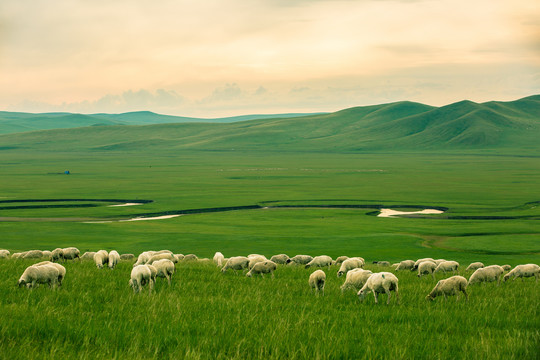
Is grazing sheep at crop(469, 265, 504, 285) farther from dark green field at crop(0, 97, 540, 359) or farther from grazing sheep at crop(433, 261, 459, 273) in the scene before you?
grazing sheep at crop(433, 261, 459, 273)

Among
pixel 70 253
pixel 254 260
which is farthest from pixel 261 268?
pixel 70 253

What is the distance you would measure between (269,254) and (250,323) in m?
35.0

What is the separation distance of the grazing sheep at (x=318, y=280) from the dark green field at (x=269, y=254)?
0.35 m

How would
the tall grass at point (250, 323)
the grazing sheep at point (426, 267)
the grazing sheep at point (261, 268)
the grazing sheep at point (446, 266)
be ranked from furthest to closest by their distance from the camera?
1. the grazing sheep at point (446, 266)
2. the grazing sheep at point (426, 267)
3. the grazing sheep at point (261, 268)
4. the tall grass at point (250, 323)

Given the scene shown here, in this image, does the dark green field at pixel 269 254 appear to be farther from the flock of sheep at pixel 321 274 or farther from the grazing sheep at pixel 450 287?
the flock of sheep at pixel 321 274

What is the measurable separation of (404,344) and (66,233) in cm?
5533

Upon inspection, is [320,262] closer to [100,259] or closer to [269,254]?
[100,259]

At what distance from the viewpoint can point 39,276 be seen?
15.1 metres

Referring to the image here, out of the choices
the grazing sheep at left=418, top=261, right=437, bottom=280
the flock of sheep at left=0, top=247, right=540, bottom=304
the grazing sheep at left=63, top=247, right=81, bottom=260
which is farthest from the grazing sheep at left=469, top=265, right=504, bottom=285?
the grazing sheep at left=63, top=247, right=81, bottom=260

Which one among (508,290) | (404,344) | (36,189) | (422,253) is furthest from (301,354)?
(36,189)

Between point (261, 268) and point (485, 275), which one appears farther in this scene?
point (261, 268)

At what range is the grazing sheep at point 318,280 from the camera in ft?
53.7

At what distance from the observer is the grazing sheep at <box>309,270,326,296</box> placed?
53.7ft

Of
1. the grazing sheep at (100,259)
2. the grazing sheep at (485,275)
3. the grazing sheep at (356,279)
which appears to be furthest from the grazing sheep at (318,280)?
the grazing sheep at (100,259)
